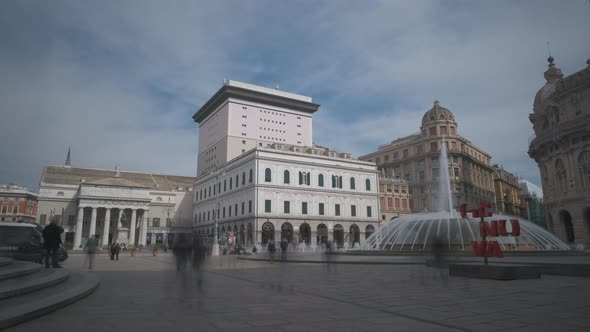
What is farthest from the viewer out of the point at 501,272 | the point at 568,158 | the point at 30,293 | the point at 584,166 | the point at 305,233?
the point at 305,233

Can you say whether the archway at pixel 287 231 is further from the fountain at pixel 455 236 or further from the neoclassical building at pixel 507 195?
the neoclassical building at pixel 507 195

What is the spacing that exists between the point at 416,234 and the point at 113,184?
53.4m

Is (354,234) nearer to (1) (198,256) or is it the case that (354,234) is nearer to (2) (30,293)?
(1) (198,256)

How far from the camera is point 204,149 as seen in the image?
82938 millimetres

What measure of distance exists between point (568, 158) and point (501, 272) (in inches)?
1388

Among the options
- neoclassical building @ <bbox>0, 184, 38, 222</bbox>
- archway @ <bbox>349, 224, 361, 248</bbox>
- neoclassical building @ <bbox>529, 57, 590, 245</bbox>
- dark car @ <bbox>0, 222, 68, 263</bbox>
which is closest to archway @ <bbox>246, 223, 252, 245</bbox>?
archway @ <bbox>349, 224, 361, 248</bbox>

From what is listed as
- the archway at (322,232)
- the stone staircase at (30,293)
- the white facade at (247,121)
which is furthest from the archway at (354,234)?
the stone staircase at (30,293)

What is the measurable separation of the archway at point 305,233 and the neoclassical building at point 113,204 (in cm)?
1623

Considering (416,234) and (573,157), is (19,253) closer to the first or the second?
(416,234)

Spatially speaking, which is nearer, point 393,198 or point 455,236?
point 455,236

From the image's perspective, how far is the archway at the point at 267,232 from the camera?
4728cm

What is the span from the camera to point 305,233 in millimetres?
51406

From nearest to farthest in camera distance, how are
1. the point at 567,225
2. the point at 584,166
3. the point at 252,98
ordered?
the point at 584,166, the point at 567,225, the point at 252,98

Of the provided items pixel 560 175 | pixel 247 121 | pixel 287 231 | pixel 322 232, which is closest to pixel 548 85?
pixel 560 175
